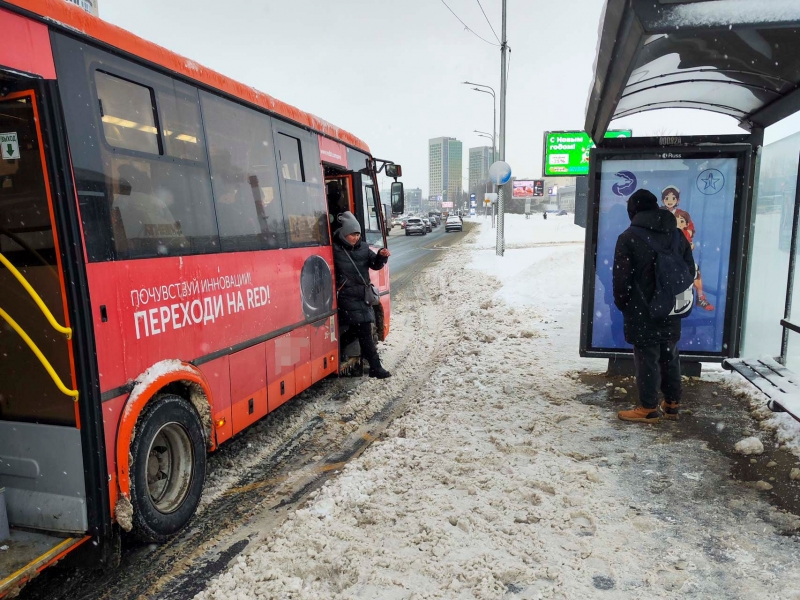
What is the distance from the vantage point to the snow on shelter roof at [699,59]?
125 inches

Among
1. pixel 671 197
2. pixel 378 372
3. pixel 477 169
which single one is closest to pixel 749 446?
pixel 671 197

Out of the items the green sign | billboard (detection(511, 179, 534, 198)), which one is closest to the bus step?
the green sign

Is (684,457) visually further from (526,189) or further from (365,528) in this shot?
(526,189)

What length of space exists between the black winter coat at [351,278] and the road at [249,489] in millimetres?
930

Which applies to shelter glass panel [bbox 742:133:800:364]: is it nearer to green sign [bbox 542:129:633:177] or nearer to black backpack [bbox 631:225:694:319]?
black backpack [bbox 631:225:694:319]

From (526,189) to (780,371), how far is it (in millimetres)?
62538

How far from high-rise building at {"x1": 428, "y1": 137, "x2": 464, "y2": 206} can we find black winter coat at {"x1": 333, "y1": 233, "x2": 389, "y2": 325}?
128199 millimetres

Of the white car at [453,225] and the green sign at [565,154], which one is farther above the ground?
the green sign at [565,154]

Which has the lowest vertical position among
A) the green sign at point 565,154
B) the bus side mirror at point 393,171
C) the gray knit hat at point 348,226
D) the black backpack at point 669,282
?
the black backpack at point 669,282

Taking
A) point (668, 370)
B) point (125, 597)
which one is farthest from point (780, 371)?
point (125, 597)

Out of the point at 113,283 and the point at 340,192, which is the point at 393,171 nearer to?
the point at 340,192

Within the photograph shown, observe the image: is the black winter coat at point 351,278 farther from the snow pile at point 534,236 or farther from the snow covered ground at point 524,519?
the snow pile at point 534,236

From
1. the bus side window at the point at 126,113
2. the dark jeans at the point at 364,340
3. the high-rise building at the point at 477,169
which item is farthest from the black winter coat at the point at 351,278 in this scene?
the high-rise building at the point at 477,169

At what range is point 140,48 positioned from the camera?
343cm
